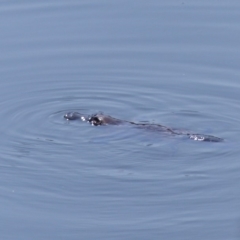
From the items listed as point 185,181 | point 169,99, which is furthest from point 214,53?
point 185,181

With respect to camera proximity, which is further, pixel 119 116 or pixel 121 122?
pixel 119 116

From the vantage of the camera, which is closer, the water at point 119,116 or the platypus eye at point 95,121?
the water at point 119,116

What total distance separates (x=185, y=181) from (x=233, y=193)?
0.51 meters

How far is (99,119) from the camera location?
10266 millimetres

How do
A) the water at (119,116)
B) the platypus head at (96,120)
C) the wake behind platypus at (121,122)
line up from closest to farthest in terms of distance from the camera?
the water at (119,116), the wake behind platypus at (121,122), the platypus head at (96,120)

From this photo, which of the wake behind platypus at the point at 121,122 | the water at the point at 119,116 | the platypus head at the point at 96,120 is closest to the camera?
the water at the point at 119,116

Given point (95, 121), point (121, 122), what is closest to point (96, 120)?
point (95, 121)

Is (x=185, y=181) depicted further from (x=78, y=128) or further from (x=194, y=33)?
(x=194, y=33)

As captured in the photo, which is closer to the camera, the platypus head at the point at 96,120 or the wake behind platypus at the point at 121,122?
the wake behind platypus at the point at 121,122

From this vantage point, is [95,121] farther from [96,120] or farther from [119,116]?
[119,116]

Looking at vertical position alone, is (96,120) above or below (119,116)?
below

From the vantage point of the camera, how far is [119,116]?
10555mm

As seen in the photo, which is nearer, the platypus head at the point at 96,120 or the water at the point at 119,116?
the water at the point at 119,116

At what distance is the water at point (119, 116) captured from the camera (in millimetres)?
8430
